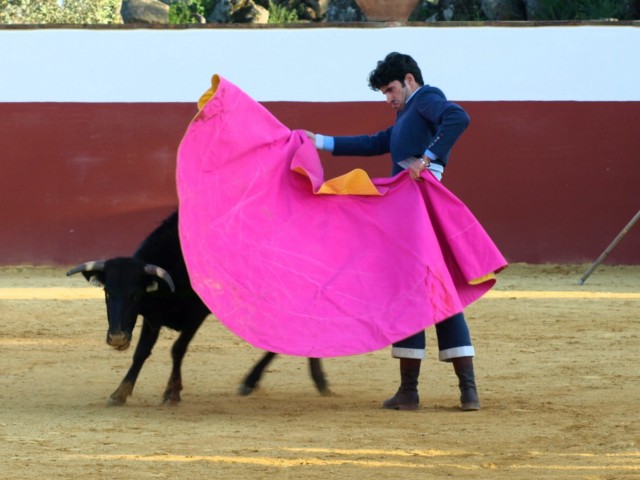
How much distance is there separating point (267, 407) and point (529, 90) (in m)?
6.61

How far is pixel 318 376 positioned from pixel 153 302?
761mm

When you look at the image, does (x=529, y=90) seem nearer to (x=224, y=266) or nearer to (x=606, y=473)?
(x=224, y=266)

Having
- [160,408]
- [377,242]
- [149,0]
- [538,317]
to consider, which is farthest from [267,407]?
[149,0]

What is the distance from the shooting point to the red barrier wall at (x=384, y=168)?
10.9m

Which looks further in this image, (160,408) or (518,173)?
(518,173)

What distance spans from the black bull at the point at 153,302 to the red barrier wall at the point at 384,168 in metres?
5.52

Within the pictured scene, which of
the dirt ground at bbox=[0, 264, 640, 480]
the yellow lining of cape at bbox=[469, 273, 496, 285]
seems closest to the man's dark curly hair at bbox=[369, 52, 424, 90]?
the yellow lining of cape at bbox=[469, 273, 496, 285]

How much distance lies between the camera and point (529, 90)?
11000 millimetres

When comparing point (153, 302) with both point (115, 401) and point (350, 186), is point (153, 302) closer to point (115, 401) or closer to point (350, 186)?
point (115, 401)

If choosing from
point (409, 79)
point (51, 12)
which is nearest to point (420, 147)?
point (409, 79)

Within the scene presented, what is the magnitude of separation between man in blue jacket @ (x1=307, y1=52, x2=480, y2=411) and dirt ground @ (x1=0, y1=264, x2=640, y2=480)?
0.42 feet

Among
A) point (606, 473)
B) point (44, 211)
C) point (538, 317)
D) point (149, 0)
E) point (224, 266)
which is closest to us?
point (606, 473)

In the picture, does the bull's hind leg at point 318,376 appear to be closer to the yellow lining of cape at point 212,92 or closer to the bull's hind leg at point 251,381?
the bull's hind leg at point 251,381

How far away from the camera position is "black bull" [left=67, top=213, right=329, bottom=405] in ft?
16.2
